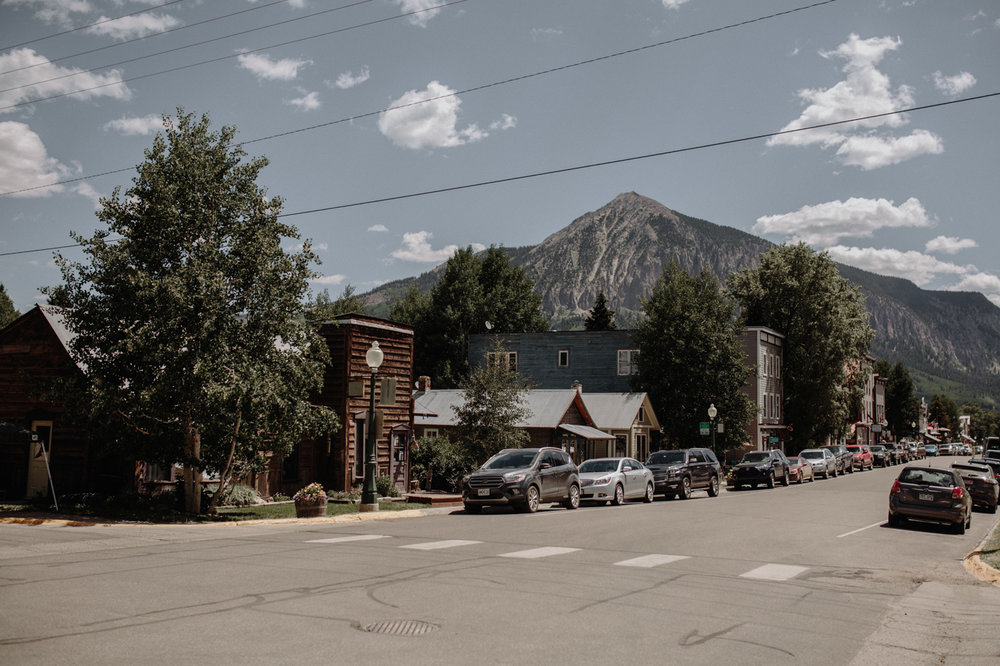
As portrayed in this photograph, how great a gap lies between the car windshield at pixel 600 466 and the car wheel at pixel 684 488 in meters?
4.40

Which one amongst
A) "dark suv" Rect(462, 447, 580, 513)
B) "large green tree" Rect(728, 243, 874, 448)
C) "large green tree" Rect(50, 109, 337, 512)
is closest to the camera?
"large green tree" Rect(50, 109, 337, 512)

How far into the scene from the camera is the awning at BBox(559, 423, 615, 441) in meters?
43.1

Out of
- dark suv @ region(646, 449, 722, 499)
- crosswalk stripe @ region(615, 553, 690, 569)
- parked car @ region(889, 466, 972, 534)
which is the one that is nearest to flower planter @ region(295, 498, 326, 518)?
crosswalk stripe @ region(615, 553, 690, 569)

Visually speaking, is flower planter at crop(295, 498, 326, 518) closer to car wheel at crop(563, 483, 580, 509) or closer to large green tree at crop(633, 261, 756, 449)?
car wheel at crop(563, 483, 580, 509)

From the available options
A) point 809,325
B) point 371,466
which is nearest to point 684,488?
point 371,466

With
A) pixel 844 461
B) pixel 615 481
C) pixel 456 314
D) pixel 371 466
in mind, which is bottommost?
pixel 844 461

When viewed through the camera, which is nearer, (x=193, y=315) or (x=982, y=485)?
(x=193, y=315)

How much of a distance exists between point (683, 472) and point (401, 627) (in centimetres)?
2682

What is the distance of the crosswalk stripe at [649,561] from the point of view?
13500mm

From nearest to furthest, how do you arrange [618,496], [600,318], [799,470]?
[618,496]
[799,470]
[600,318]

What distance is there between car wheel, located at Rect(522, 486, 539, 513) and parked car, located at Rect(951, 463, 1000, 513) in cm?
1634

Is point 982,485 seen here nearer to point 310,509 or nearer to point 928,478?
point 928,478

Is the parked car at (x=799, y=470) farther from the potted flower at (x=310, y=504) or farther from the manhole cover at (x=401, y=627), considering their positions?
the manhole cover at (x=401, y=627)

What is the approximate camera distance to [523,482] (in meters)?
24.5
